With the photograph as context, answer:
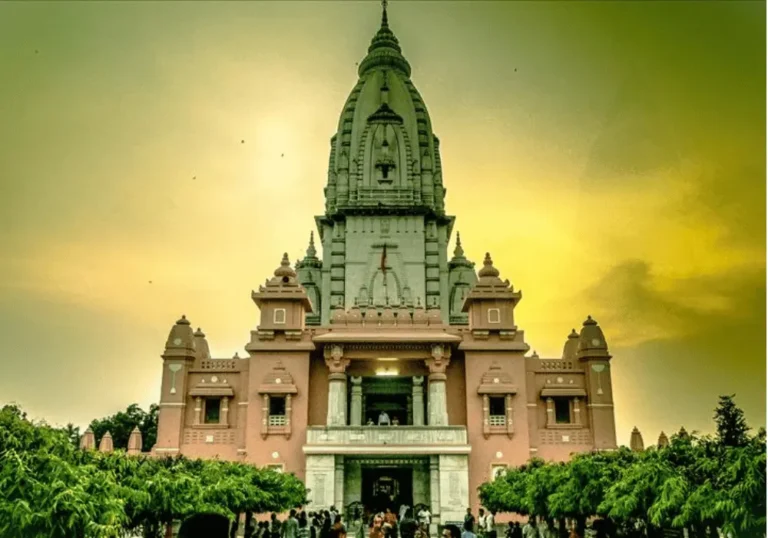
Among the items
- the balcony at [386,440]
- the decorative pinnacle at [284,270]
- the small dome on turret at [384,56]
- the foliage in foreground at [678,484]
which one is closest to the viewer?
the foliage in foreground at [678,484]

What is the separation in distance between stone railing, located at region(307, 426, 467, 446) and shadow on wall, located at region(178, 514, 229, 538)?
2406 centimetres

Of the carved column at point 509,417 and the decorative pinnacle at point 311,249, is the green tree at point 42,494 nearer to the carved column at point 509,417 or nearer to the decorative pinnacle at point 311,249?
the carved column at point 509,417

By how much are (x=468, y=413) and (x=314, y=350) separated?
671 centimetres

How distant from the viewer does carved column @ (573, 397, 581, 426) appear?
100ft

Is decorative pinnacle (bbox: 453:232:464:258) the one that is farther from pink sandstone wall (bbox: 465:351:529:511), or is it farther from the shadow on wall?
the shadow on wall

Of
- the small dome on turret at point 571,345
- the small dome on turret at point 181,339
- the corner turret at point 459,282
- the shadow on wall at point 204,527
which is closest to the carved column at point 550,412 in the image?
the small dome on turret at point 571,345

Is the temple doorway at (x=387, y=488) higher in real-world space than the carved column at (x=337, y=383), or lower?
lower

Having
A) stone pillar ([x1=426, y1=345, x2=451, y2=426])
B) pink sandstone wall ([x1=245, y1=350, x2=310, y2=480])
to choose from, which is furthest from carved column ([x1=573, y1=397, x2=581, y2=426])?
pink sandstone wall ([x1=245, y1=350, x2=310, y2=480])

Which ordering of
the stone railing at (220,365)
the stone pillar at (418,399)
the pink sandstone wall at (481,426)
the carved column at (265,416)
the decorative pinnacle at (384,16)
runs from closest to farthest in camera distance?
the pink sandstone wall at (481,426) → the carved column at (265,416) → the stone pillar at (418,399) → the stone railing at (220,365) → the decorative pinnacle at (384,16)

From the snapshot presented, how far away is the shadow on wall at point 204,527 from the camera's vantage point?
4.48 metres

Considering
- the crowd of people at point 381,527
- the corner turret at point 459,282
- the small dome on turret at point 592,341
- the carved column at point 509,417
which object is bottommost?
the crowd of people at point 381,527

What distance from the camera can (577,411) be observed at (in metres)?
30.6

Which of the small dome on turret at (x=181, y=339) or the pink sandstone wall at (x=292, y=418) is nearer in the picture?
the pink sandstone wall at (x=292, y=418)

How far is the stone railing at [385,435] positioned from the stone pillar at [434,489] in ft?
2.55
